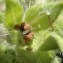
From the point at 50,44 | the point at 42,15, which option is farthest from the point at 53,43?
the point at 42,15

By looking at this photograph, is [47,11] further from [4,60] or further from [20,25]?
[4,60]

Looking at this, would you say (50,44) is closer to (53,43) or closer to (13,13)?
(53,43)

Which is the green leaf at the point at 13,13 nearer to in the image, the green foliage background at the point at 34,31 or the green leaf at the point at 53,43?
the green foliage background at the point at 34,31

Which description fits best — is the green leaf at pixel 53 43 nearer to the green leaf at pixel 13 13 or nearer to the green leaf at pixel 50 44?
the green leaf at pixel 50 44

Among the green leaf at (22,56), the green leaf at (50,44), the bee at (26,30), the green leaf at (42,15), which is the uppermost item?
the green leaf at (42,15)

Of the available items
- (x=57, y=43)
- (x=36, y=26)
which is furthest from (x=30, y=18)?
(x=57, y=43)

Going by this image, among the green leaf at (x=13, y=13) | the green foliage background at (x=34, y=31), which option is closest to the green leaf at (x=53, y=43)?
the green foliage background at (x=34, y=31)

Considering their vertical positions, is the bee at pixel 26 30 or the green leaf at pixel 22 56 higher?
the bee at pixel 26 30
